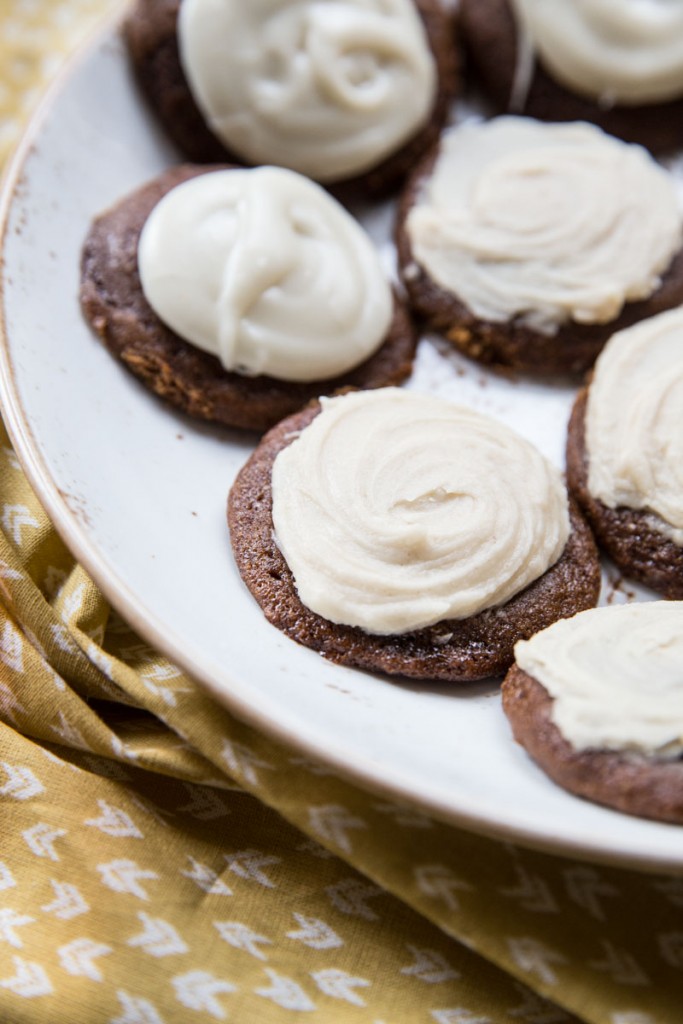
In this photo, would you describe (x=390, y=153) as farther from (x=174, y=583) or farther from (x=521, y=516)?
(x=174, y=583)

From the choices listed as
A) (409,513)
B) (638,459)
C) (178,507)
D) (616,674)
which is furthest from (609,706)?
(178,507)

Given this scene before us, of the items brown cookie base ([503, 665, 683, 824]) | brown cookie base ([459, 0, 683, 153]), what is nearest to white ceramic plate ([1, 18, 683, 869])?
brown cookie base ([503, 665, 683, 824])

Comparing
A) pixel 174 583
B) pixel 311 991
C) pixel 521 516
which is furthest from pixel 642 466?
pixel 311 991

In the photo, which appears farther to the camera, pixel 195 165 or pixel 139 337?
pixel 195 165

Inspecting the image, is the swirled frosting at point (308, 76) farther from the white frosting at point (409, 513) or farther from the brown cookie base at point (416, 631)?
the brown cookie base at point (416, 631)

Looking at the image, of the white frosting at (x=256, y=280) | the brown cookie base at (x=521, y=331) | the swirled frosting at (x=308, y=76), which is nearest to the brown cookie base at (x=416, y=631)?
the white frosting at (x=256, y=280)

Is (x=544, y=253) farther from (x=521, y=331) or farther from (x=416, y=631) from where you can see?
(x=416, y=631)

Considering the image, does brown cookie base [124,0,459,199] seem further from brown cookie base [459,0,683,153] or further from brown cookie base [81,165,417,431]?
brown cookie base [81,165,417,431]
